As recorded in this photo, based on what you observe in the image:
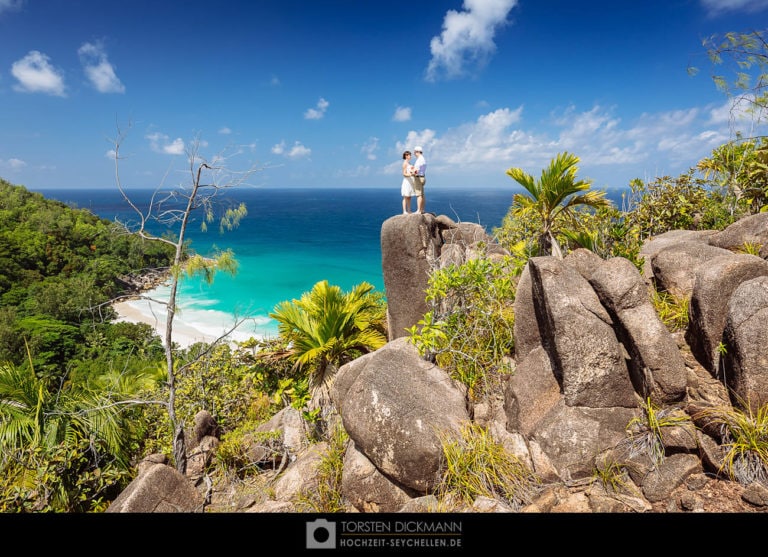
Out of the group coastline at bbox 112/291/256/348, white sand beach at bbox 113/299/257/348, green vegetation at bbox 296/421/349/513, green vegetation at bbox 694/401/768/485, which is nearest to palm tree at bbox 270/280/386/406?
green vegetation at bbox 296/421/349/513

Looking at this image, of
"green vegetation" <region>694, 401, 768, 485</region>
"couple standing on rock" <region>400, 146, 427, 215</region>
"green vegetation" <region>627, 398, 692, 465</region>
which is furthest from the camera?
"couple standing on rock" <region>400, 146, 427, 215</region>

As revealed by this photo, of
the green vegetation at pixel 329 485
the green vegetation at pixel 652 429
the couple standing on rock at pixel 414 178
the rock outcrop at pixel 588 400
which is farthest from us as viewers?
the couple standing on rock at pixel 414 178

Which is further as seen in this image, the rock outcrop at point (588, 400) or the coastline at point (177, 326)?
the coastline at point (177, 326)

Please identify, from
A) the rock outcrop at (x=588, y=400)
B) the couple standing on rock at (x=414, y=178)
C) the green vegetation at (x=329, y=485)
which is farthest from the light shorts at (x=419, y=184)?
the green vegetation at (x=329, y=485)

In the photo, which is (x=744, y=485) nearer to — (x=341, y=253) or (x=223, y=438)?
(x=223, y=438)

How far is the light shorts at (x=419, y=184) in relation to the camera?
8156 mm

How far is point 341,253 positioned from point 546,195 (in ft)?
180

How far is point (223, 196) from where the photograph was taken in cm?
576

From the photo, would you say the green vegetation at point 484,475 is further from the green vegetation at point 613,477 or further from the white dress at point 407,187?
the white dress at point 407,187

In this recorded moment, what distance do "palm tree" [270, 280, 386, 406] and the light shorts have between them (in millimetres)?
2862
